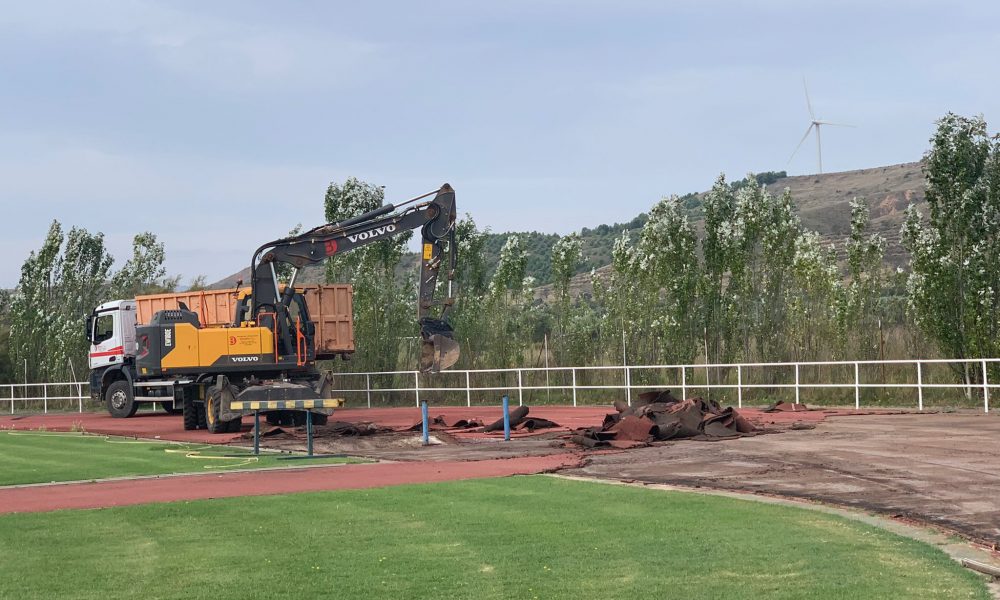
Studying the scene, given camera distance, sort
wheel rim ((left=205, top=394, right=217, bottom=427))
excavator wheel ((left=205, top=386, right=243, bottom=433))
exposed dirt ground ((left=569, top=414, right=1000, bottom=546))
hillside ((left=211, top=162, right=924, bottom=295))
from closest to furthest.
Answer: exposed dirt ground ((left=569, top=414, right=1000, bottom=546)), excavator wheel ((left=205, top=386, right=243, bottom=433)), wheel rim ((left=205, top=394, right=217, bottom=427)), hillside ((left=211, top=162, right=924, bottom=295))

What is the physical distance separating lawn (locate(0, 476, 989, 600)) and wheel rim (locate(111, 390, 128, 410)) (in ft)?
93.8

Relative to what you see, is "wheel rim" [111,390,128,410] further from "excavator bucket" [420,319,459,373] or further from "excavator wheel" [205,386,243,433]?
"excavator bucket" [420,319,459,373]

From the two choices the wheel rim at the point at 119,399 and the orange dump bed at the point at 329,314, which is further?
the wheel rim at the point at 119,399

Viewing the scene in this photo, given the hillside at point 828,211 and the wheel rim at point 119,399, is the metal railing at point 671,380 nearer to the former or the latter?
the wheel rim at point 119,399

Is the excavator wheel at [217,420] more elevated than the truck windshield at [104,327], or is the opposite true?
the truck windshield at [104,327]

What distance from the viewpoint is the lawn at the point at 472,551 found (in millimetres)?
9070

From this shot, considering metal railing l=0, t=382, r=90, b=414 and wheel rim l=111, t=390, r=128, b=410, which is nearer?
wheel rim l=111, t=390, r=128, b=410

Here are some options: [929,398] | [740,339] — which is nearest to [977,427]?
[929,398]

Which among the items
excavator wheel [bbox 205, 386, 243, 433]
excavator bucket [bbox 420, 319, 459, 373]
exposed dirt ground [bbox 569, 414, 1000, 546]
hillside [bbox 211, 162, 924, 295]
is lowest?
exposed dirt ground [bbox 569, 414, 1000, 546]

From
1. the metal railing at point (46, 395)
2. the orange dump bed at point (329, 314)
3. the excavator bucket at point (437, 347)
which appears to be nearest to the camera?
the excavator bucket at point (437, 347)

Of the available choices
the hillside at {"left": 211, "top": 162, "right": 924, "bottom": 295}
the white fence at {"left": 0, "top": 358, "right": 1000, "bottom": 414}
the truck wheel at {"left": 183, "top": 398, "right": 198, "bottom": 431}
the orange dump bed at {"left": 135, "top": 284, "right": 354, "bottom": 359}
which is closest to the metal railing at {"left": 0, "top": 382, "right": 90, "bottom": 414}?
the white fence at {"left": 0, "top": 358, "right": 1000, "bottom": 414}

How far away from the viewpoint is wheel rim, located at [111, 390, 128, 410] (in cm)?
4197

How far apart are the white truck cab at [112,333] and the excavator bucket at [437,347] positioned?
16.1 metres

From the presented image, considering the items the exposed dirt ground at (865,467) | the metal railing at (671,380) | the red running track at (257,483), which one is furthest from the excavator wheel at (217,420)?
the exposed dirt ground at (865,467)
